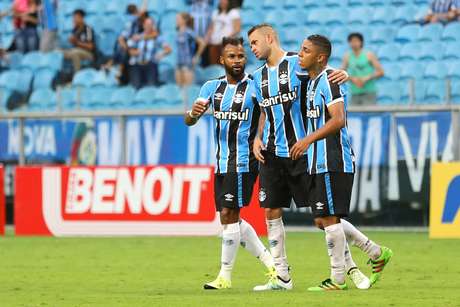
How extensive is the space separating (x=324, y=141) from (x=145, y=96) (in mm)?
11658

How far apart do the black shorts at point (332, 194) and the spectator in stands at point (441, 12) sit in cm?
1140

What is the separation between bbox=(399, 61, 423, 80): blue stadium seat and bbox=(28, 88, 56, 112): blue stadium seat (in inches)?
228

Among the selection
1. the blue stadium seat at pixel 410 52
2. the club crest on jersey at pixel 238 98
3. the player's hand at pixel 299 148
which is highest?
the club crest on jersey at pixel 238 98

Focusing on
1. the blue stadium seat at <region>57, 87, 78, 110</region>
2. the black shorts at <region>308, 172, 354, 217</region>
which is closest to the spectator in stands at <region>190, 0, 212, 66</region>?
the blue stadium seat at <region>57, 87, 78, 110</region>

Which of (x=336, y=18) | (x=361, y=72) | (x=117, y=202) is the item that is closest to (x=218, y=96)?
(x=117, y=202)

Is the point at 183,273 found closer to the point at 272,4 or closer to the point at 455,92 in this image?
the point at 455,92

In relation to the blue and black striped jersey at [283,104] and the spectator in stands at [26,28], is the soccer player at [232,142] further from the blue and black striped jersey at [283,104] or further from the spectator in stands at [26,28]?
the spectator in stands at [26,28]

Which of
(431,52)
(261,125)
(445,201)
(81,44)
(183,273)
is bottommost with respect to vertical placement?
(445,201)

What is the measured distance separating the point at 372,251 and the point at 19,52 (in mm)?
14645

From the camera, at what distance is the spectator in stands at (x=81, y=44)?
22422 millimetres

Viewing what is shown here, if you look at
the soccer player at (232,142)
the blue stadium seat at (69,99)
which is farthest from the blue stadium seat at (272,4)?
the soccer player at (232,142)

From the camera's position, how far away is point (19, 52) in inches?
930

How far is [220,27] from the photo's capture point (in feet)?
69.5

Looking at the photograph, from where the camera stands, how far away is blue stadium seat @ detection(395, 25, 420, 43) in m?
21.1
